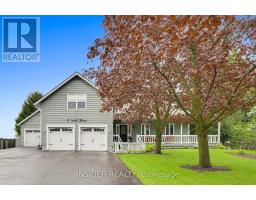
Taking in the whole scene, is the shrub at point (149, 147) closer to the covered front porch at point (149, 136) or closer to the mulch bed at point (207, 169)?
the covered front porch at point (149, 136)

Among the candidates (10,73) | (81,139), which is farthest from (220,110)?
(81,139)

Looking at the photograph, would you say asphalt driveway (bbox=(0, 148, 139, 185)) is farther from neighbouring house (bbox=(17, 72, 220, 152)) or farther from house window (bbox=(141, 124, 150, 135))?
house window (bbox=(141, 124, 150, 135))

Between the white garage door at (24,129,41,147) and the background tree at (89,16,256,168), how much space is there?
578 inches

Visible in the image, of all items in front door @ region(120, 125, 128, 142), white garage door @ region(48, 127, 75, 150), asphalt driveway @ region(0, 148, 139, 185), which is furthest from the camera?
front door @ region(120, 125, 128, 142)

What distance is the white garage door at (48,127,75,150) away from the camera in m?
22.8

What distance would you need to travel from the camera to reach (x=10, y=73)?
12391 millimetres

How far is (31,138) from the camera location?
28359mm

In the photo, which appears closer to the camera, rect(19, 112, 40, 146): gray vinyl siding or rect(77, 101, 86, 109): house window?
rect(77, 101, 86, 109): house window

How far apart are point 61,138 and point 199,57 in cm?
1354

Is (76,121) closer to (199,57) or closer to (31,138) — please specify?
(31,138)

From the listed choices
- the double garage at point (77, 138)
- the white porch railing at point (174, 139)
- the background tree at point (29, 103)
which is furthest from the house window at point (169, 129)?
the background tree at point (29, 103)

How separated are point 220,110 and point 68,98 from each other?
1224 centimetres

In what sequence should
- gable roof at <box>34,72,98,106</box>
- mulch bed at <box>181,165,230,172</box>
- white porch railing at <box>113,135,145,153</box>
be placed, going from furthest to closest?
white porch railing at <box>113,135,145,153</box> → gable roof at <box>34,72,98,106</box> → mulch bed at <box>181,165,230,172</box>

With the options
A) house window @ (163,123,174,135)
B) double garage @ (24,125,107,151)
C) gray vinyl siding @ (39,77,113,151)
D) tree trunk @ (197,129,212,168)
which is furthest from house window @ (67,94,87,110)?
tree trunk @ (197,129,212,168)
